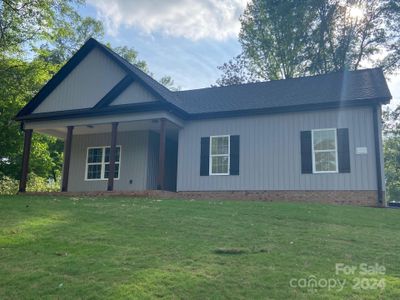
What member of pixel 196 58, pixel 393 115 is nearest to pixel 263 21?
pixel 196 58

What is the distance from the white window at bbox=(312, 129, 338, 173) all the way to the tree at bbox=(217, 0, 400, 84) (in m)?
15.1

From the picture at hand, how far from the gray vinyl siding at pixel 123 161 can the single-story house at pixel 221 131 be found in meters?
0.05

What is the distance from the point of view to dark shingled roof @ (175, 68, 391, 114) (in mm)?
14258

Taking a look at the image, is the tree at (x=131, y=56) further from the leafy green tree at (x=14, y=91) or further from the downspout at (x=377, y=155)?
the downspout at (x=377, y=155)

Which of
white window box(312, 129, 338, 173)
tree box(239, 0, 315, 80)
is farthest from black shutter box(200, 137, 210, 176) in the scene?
tree box(239, 0, 315, 80)

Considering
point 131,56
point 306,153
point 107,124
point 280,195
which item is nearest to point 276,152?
point 306,153

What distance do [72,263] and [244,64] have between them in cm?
2844

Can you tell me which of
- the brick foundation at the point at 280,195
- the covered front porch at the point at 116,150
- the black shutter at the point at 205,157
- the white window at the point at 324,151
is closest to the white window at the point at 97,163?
the covered front porch at the point at 116,150

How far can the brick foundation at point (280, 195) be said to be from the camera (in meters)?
13.0

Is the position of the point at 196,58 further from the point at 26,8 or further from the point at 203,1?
the point at 26,8

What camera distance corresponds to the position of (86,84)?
17.6 meters

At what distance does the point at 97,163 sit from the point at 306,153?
31.8ft

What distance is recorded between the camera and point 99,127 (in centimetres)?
1783

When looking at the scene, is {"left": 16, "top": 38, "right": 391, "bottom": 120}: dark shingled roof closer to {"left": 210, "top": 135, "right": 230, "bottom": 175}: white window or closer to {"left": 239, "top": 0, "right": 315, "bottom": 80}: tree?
{"left": 210, "top": 135, "right": 230, "bottom": 175}: white window
